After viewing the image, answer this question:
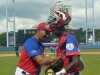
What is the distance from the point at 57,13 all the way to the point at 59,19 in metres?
0.21

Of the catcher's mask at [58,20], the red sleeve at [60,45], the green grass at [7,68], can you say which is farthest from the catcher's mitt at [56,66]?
the green grass at [7,68]

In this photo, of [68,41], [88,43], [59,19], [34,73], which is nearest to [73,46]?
[68,41]

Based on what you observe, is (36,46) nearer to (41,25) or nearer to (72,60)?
(41,25)

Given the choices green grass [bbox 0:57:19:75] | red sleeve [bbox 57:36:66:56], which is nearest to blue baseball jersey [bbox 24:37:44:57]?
red sleeve [bbox 57:36:66:56]

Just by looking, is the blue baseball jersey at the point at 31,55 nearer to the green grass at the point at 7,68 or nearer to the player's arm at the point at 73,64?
the player's arm at the point at 73,64

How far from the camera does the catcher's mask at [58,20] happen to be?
18.1 feet

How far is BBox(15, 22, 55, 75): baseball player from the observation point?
6.24 m

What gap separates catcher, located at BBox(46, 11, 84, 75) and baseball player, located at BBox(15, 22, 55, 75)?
51 cm

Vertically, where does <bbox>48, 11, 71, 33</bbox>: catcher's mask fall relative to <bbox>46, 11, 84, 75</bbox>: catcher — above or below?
above

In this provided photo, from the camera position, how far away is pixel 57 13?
5703 millimetres

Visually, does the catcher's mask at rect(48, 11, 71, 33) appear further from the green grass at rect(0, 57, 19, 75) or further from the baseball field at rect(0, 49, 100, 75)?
the green grass at rect(0, 57, 19, 75)

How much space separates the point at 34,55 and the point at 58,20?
1096 millimetres

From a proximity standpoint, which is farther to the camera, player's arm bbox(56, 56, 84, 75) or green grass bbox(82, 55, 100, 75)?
green grass bbox(82, 55, 100, 75)

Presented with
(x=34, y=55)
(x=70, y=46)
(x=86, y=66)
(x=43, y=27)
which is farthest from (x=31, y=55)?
(x=86, y=66)
